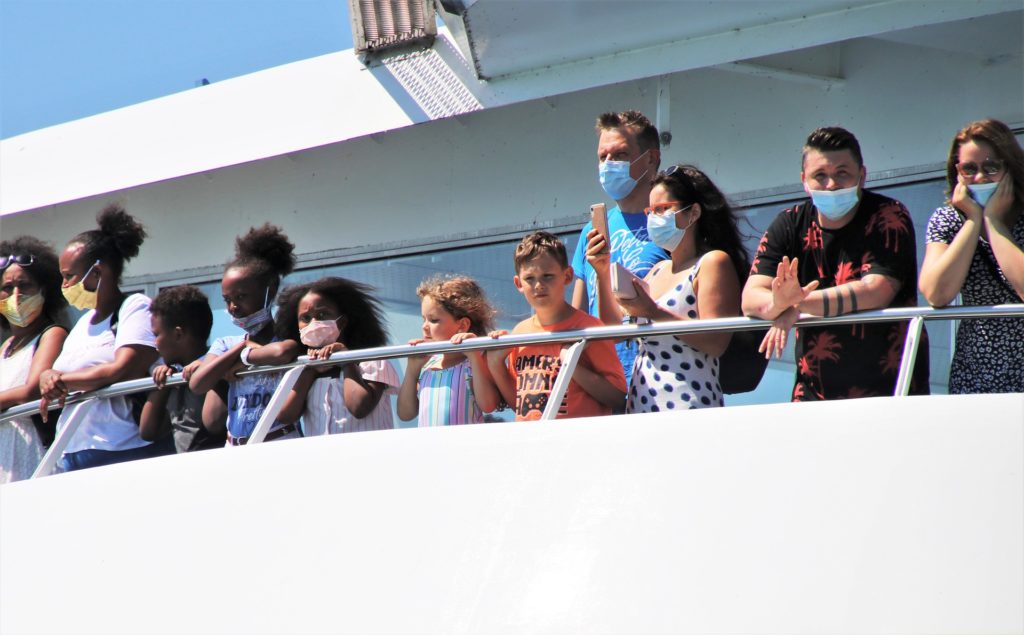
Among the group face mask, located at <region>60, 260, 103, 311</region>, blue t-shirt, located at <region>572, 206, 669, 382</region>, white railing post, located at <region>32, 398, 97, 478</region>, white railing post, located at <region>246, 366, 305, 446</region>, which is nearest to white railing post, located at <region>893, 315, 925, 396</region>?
blue t-shirt, located at <region>572, 206, 669, 382</region>

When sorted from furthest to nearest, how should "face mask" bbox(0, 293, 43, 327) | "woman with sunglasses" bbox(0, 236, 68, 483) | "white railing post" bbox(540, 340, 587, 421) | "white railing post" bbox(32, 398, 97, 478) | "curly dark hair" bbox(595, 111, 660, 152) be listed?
1. "face mask" bbox(0, 293, 43, 327)
2. "woman with sunglasses" bbox(0, 236, 68, 483)
3. "white railing post" bbox(32, 398, 97, 478)
4. "curly dark hair" bbox(595, 111, 660, 152)
5. "white railing post" bbox(540, 340, 587, 421)

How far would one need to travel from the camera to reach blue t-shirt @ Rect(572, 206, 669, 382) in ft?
13.8

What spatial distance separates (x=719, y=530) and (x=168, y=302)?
2.62 meters

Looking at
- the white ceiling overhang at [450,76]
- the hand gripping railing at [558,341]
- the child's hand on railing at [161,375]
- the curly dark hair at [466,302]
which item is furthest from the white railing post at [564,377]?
the white ceiling overhang at [450,76]

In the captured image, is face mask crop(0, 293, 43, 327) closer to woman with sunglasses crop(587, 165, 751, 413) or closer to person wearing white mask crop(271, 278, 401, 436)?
person wearing white mask crop(271, 278, 401, 436)

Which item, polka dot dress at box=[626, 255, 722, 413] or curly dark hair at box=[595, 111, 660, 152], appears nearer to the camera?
polka dot dress at box=[626, 255, 722, 413]

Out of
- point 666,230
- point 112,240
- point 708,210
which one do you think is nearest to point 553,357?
point 666,230

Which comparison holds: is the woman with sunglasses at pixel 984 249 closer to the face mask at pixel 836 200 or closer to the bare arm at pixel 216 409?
the face mask at pixel 836 200

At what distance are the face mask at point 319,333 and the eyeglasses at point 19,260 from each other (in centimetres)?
173

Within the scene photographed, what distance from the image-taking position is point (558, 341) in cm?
368

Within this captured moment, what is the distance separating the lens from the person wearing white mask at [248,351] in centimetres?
439

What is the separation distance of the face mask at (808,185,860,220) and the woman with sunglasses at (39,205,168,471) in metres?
2.69

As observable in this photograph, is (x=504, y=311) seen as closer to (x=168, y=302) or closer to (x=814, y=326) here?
(x=168, y=302)

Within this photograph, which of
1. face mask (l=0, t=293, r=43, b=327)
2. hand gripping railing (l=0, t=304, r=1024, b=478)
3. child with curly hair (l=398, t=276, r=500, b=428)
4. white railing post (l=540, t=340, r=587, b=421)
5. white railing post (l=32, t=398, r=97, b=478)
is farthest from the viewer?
face mask (l=0, t=293, r=43, b=327)
